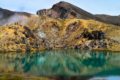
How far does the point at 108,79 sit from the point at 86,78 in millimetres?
10604

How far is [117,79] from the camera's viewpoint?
470 ft

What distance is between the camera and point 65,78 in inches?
5901

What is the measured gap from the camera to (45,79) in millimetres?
141750

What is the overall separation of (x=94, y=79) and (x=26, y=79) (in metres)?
31.2

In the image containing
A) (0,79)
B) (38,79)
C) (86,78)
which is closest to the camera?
(0,79)

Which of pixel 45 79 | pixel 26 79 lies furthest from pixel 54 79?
pixel 26 79

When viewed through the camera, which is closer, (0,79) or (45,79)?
(0,79)

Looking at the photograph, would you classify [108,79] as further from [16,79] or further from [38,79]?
[16,79]

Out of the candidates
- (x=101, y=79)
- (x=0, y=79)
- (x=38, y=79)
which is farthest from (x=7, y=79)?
(x=101, y=79)

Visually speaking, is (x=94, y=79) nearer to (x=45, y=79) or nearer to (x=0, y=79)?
(x=45, y=79)

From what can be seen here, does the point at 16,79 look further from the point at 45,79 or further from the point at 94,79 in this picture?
the point at 94,79

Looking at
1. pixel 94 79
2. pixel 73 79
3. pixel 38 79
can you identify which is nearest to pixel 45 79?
pixel 38 79

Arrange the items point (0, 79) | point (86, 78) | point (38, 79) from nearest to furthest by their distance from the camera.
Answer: point (0, 79) → point (38, 79) → point (86, 78)

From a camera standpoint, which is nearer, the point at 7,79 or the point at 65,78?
the point at 7,79
